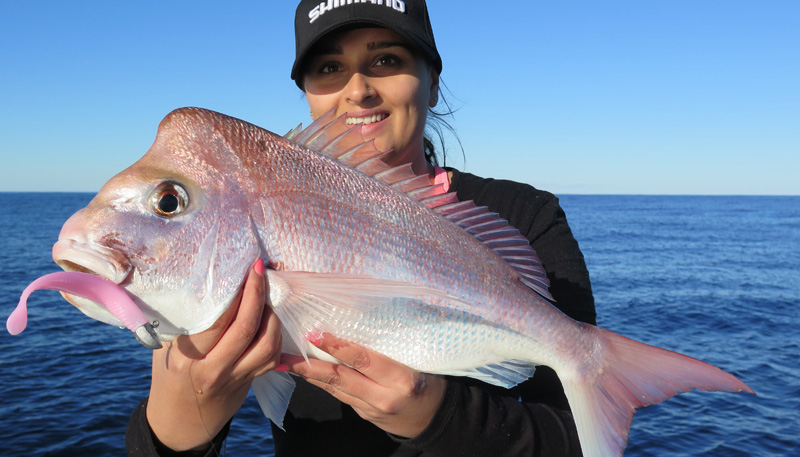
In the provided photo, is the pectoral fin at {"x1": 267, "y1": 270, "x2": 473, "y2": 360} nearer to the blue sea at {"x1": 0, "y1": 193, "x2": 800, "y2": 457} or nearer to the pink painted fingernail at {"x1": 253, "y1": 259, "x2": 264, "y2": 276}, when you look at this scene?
the pink painted fingernail at {"x1": 253, "y1": 259, "x2": 264, "y2": 276}

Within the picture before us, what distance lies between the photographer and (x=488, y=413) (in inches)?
90.3

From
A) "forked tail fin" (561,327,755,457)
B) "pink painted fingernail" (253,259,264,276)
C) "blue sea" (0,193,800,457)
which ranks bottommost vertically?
"blue sea" (0,193,800,457)

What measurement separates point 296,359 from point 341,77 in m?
1.51

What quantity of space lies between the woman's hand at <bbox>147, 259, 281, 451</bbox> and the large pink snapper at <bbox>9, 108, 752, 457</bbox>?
6cm

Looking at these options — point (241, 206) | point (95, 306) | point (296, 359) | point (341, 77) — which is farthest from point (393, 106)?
point (95, 306)

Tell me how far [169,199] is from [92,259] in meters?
0.30

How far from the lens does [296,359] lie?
2.07 meters

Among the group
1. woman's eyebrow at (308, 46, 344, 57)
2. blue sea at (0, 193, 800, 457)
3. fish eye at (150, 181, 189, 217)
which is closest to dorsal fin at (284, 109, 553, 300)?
fish eye at (150, 181, 189, 217)

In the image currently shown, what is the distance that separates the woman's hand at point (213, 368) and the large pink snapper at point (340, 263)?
6cm

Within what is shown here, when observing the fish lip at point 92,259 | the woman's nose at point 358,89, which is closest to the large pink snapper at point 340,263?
the fish lip at point 92,259

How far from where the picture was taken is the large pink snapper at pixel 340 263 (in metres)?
1.79

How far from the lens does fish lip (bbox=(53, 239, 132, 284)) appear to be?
1.69 m

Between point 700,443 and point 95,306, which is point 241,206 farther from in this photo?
point 700,443

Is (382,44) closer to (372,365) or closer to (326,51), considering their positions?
(326,51)
